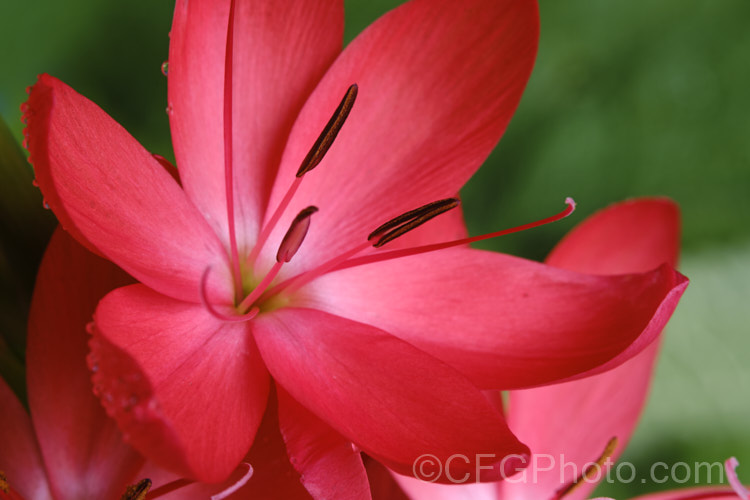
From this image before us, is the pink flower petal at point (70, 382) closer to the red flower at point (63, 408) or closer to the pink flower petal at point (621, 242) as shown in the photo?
the red flower at point (63, 408)

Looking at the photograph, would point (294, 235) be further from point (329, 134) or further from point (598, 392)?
point (598, 392)

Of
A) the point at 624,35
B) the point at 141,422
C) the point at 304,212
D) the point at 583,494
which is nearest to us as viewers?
the point at 141,422

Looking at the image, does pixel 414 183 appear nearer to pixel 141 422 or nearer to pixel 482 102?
pixel 482 102

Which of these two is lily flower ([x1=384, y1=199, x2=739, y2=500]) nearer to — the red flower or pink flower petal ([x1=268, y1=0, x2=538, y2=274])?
pink flower petal ([x1=268, y1=0, x2=538, y2=274])

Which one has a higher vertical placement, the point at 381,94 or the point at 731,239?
the point at 381,94

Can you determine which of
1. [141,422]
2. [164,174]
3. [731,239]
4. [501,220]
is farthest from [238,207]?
[731,239]

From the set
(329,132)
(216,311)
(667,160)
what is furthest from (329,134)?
(667,160)

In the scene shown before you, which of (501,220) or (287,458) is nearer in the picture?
(287,458)

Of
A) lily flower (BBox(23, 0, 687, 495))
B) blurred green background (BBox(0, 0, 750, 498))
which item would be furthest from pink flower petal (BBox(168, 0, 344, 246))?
→ blurred green background (BBox(0, 0, 750, 498))
